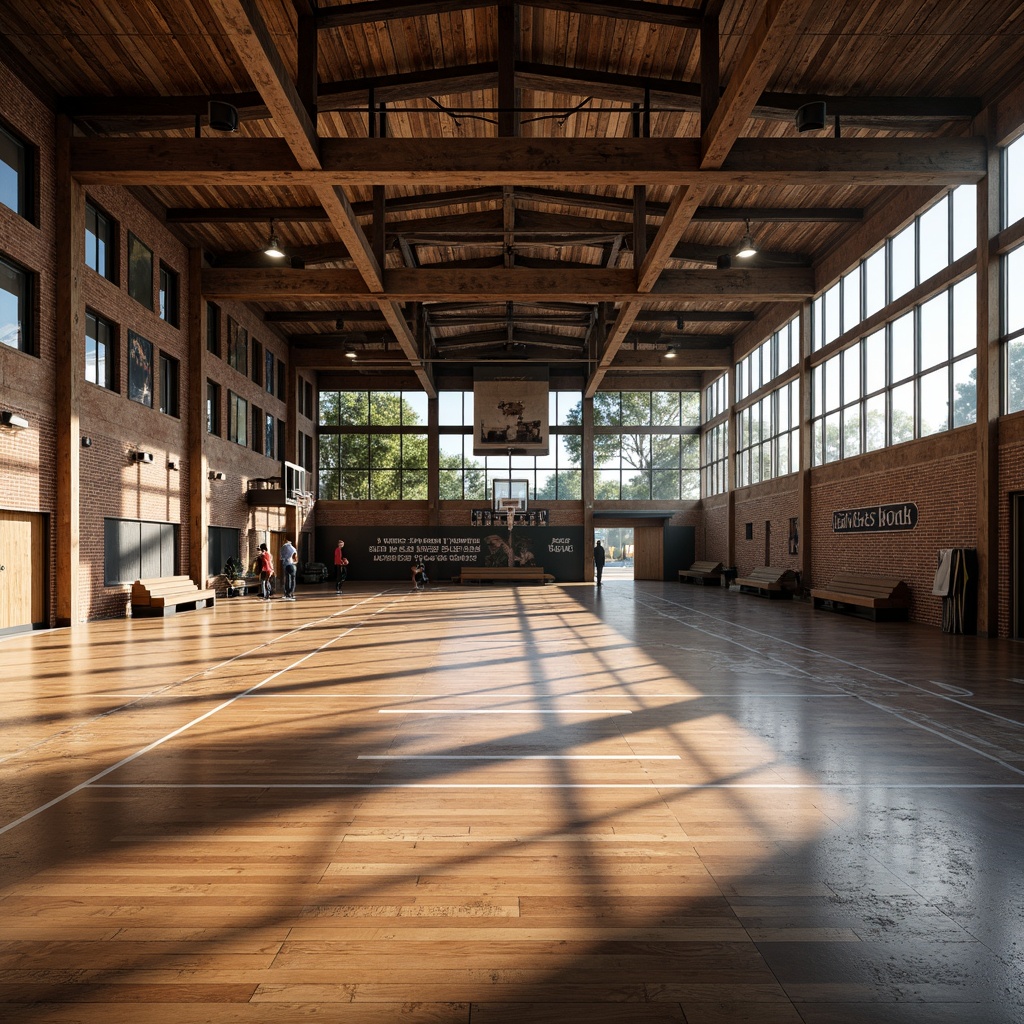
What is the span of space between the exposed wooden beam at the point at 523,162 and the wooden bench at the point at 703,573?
715 inches

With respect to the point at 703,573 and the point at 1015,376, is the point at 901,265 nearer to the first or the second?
the point at 1015,376

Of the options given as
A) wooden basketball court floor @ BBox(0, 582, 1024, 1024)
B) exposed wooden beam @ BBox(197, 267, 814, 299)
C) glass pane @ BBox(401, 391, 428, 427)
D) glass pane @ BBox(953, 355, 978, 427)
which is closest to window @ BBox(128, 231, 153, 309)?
exposed wooden beam @ BBox(197, 267, 814, 299)

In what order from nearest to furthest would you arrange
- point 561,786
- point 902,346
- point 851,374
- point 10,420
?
point 561,786, point 10,420, point 902,346, point 851,374

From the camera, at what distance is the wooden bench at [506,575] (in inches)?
1175

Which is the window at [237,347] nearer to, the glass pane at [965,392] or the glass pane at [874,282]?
the glass pane at [874,282]

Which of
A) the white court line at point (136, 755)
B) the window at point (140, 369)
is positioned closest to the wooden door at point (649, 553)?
the window at point (140, 369)

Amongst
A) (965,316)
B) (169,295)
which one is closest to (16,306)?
(169,295)

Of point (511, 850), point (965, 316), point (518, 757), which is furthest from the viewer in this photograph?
point (965, 316)

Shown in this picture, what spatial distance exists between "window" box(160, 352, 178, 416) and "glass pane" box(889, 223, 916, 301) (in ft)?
51.2

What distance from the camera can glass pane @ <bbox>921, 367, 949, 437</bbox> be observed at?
45.2 feet

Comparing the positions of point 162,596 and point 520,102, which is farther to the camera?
point 162,596

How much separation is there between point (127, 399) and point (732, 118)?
12.2 m

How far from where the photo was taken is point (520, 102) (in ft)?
46.2

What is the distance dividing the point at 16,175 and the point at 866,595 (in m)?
16.7
